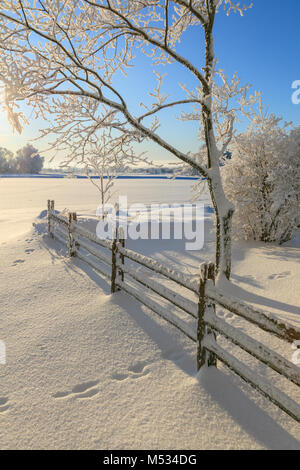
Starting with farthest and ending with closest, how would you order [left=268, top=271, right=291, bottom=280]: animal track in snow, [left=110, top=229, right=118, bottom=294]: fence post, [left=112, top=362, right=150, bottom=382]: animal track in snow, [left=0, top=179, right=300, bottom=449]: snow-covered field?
1. [left=268, top=271, right=291, bottom=280]: animal track in snow
2. [left=110, top=229, right=118, bottom=294]: fence post
3. [left=112, top=362, right=150, bottom=382]: animal track in snow
4. [left=0, top=179, right=300, bottom=449]: snow-covered field

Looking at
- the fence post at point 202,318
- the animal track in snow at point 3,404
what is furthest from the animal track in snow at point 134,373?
the animal track in snow at point 3,404

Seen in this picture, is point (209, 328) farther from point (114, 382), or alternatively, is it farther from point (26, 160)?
point (26, 160)

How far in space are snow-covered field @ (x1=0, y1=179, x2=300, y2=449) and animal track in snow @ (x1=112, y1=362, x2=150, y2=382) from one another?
0.05ft

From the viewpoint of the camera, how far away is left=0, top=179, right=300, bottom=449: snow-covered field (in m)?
2.59

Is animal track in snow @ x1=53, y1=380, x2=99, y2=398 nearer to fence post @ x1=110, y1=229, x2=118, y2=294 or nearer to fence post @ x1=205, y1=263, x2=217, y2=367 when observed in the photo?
fence post @ x1=205, y1=263, x2=217, y2=367

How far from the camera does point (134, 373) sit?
3412 mm

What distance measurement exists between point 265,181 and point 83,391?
8423 millimetres

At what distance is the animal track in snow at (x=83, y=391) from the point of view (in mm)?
3100

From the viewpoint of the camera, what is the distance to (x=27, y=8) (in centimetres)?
459

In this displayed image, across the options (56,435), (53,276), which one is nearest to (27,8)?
(53,276)

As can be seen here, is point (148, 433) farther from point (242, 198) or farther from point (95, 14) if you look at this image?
point (242, 198)

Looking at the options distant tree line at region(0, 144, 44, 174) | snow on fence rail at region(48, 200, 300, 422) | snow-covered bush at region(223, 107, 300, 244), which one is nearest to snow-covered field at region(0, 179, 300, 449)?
snow on fence rail at region(48, 200, 300, 422)

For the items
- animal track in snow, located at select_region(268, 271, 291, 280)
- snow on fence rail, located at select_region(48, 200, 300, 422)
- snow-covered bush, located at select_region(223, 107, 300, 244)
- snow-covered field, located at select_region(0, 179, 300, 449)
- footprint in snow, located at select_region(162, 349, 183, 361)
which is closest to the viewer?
snow on fence rail, located at select_region(48, 200, 300, 422)

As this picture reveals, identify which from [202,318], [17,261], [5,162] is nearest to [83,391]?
[202,318]
